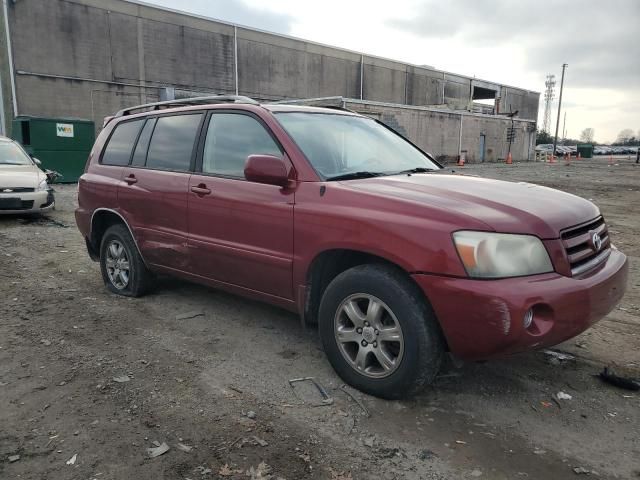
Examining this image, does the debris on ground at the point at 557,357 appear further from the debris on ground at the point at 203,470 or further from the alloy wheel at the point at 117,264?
the alloy wheel at the point at 117,264

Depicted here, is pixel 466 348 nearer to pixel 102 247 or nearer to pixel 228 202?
pixel 228 202

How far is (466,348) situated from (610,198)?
14.4 meters

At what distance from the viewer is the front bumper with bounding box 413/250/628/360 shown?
2.69m

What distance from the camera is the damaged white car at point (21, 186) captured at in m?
9.47

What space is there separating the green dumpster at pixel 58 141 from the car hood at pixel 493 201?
→ 607 inches

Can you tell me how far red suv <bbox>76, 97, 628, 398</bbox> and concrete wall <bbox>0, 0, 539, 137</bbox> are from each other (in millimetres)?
24901

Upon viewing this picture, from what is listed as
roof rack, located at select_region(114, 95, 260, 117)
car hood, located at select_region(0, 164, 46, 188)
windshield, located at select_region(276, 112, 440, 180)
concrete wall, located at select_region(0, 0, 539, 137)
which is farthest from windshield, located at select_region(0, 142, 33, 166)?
concrete wall, located at select_region(0, 0, 539, 137)

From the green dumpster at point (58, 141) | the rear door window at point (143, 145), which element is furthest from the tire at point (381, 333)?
the green dumpster at point (58, 141)

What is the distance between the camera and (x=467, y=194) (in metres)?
3.19

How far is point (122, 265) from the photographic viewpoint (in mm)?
5258

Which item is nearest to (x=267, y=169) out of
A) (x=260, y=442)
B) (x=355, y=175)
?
(x=355, y=175)

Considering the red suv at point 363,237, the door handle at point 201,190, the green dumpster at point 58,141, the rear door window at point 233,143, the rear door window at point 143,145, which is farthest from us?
the green dumpster at point 58,141

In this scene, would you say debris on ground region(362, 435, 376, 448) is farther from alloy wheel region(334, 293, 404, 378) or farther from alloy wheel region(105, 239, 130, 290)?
alloy wheel region(105, 239, 130, 290)

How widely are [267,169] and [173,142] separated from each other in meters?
1.55
